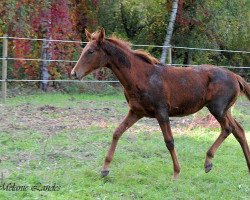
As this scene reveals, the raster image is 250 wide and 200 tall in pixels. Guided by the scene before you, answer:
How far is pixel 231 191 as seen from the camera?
234 inches

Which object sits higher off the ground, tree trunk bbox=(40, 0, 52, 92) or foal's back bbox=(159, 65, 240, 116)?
foal's back bbox=(159, 65, 240, 116)

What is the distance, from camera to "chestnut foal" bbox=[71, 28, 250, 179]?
6199mm

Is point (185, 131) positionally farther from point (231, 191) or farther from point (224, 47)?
point (224, 47)

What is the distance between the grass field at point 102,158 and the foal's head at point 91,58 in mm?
1318

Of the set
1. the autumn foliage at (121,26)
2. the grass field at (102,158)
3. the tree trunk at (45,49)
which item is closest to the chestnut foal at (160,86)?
the grass field at (102,158)

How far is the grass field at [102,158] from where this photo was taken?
5.62m

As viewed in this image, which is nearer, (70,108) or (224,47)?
(70,108)

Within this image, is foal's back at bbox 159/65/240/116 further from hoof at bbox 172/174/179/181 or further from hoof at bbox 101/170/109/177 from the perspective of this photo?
hoof at bbox 101/170/109/177

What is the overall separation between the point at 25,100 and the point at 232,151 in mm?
7138

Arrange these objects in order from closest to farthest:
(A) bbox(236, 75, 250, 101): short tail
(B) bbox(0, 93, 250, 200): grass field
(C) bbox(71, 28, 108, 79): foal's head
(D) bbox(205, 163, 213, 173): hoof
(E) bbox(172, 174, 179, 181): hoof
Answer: (B) bbox(0, 93, 250, 200): grass field → (C) bbox(71, 28, 108, 79): foal's head → (E) bbox(172, 174, 179, 181): hoof → (D) bbox(205, 163, 213, 173): hoof → (A) bbox(236, 75, 250, 101): short tail

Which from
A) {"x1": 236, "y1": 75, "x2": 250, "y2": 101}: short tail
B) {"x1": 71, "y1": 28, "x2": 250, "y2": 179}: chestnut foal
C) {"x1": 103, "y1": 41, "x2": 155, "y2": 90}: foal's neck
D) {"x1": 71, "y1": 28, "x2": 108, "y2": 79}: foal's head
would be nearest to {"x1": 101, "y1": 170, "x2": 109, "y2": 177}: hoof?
{"x1": 71, "y1": 28, "x2": 250, "y2": 179}: chestnut foal

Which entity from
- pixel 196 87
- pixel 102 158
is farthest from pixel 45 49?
pixel 196 87

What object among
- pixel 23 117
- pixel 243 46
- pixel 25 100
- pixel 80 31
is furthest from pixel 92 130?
pixel 243 46

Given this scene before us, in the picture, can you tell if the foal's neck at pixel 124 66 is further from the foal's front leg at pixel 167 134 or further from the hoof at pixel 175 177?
the hoof at pixel 175 177
